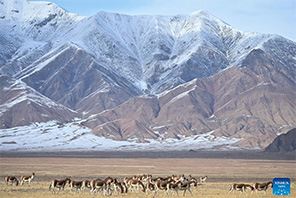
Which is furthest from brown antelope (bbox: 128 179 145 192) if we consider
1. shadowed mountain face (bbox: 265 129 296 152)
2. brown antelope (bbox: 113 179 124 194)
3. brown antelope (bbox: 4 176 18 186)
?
shadowed mountain face (bbox: 265 129 296 152)

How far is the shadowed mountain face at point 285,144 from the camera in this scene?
540 ft

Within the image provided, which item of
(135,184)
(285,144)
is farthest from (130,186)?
(285,144)

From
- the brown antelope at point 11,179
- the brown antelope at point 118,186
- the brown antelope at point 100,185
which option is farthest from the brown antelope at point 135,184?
the brown antelope at point 11,179

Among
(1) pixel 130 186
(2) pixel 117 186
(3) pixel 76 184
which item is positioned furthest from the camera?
(1) pixel 130 186

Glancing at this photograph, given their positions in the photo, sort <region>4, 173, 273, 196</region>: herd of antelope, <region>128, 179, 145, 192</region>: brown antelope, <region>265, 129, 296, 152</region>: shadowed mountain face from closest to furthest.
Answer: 1. <region>4, 173, 273, 196</region>: herd of antelope
2. <region>128, 179, 145, 192</region>: brown antelope
3. <region>265, 129, 296, 152</region>: shadowed mountain face

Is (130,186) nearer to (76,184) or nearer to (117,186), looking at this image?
(117,186)

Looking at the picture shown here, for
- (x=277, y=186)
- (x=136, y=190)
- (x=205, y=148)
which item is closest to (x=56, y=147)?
(x=205, y=148)

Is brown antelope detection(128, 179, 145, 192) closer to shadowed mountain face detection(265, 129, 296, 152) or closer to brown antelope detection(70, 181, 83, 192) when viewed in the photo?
brown antelope detection(70, 181, 83, 192)

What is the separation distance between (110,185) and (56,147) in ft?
506

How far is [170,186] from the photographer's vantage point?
4547 centimetres

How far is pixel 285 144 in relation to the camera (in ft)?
547

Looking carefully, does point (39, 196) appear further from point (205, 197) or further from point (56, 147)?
point (56, 147)

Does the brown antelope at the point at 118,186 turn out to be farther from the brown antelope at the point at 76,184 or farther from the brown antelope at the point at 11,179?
the brown antelope at the point at 11,179

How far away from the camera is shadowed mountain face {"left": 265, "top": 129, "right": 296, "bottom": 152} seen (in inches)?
6476
